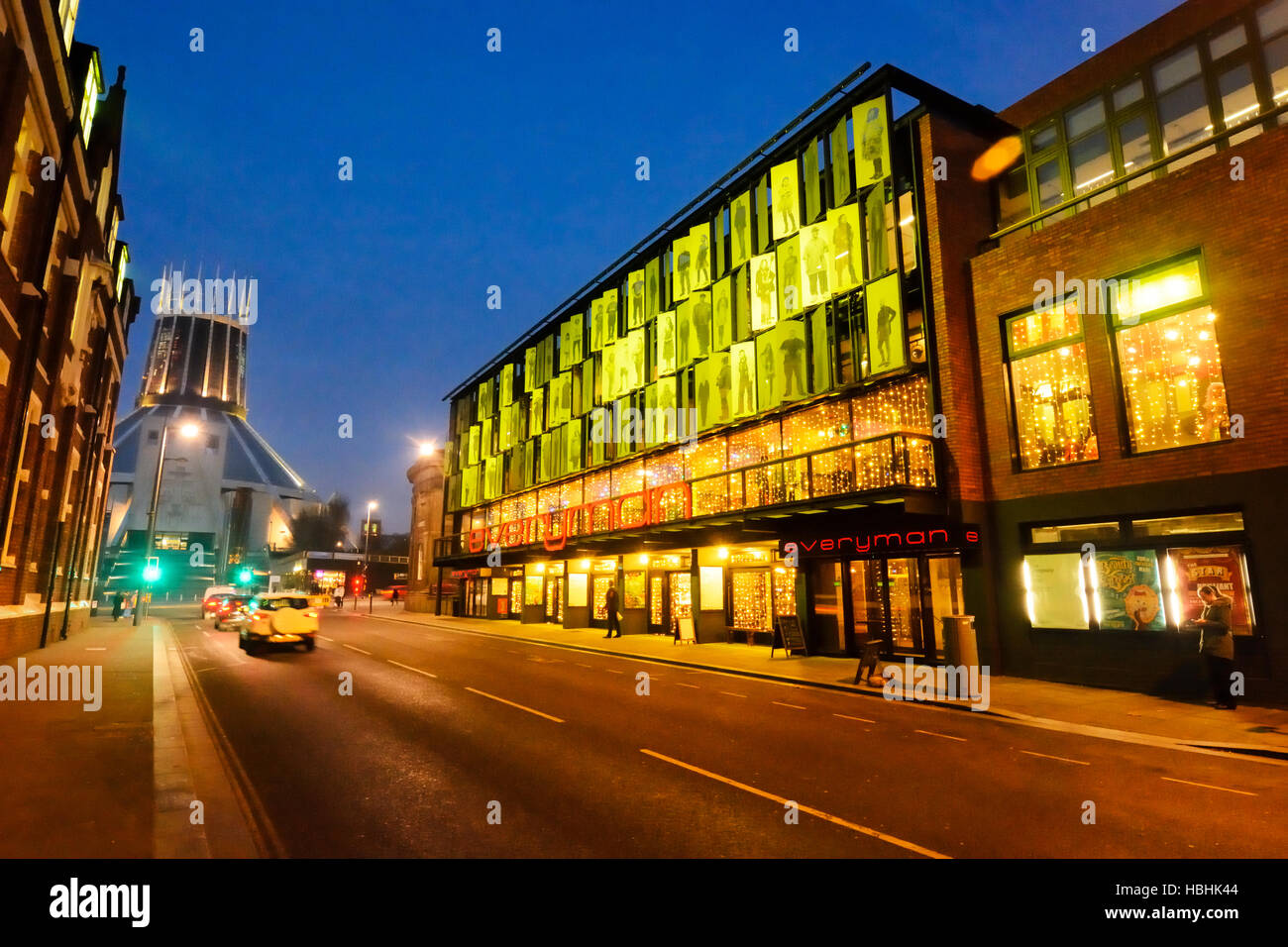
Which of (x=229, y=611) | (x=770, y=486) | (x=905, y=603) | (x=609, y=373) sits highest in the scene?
(x=609, y=373)

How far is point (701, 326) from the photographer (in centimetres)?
2506

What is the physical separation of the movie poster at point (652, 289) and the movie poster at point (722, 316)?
13.3 feet

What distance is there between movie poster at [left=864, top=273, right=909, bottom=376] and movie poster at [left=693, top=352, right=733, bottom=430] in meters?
6.30

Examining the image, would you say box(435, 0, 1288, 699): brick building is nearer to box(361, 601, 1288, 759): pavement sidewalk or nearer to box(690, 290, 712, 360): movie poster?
box(690, 290, 712, 360): movie poster

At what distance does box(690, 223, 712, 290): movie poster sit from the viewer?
25.3 metres

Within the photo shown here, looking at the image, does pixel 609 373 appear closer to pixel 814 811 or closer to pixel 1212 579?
pixel 1212 579

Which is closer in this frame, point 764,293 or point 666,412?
point 764,293

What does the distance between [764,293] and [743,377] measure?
297 centimetres

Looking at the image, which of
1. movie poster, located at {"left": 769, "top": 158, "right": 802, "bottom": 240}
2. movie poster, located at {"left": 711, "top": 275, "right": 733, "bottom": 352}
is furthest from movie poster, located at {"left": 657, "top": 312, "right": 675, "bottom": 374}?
movie poster, located at {"left": 769, "top": 158, "right": 802, "bottom": 240}

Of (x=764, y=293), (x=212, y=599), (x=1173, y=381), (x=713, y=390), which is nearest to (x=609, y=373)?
(x=713, y=390)

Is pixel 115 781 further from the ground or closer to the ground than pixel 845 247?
closer to the ground

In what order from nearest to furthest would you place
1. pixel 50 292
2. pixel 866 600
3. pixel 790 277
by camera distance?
1. pixel 50 292
2. pixel 866 600
3. pixel 790 277
